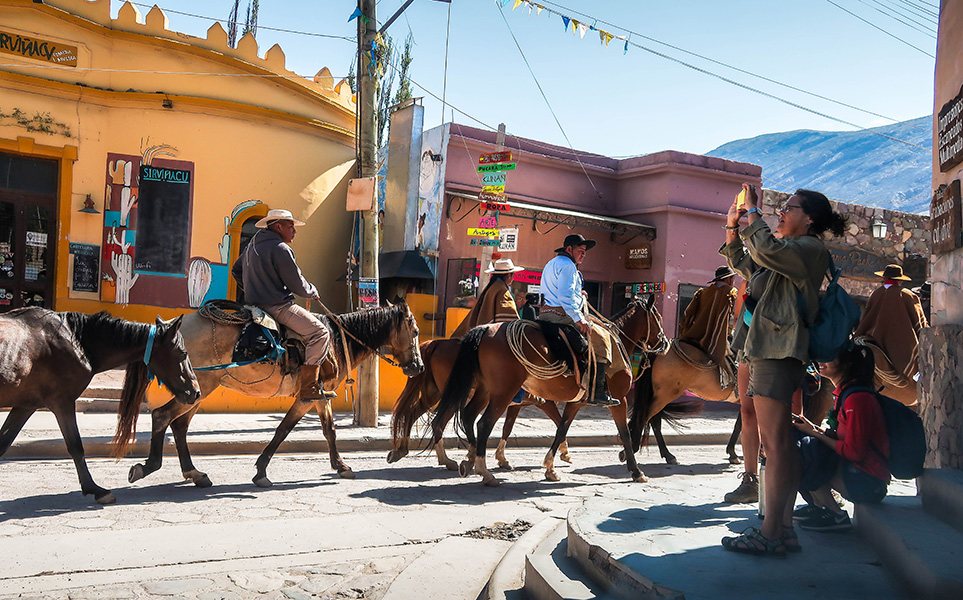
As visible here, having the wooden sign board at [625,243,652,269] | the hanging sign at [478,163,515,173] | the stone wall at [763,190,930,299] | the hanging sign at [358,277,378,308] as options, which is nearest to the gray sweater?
the hanging sign at [358,277,378,308]

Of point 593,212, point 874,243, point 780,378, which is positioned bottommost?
point 780,378

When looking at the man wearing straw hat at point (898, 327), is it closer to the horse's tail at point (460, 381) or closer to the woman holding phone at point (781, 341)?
the horse's tail at point (460, 381)

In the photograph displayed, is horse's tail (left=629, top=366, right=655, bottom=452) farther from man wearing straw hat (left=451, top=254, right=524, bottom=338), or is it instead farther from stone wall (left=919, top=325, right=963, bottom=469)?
stone wall (left=919, top=325, right=963, bottom=469)

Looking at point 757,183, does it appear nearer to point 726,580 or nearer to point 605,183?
point 605,183

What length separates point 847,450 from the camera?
4137 millimetres

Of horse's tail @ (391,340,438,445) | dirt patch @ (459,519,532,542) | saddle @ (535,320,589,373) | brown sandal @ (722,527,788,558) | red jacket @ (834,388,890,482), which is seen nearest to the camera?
brown sandal @ (722,527,788,558)

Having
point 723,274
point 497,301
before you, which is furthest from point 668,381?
point 497,301

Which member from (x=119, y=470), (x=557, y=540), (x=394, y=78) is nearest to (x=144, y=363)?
(x=119, y=470)

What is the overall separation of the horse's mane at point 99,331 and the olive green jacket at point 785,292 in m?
4.74

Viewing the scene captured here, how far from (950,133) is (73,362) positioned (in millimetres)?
6279

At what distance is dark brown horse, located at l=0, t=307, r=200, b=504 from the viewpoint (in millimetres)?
5590

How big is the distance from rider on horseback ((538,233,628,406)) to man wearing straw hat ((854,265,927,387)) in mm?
2594

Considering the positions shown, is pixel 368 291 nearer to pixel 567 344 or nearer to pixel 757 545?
pixel 567 344

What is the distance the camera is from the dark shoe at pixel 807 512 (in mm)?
4371
